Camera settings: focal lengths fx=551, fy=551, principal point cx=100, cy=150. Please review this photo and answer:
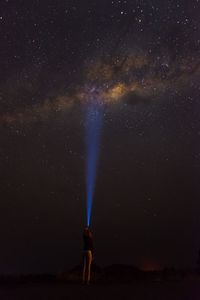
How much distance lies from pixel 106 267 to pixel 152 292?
12.3 m

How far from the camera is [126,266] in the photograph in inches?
1057

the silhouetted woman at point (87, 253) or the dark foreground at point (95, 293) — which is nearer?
the dark foreground at point (95, 293)

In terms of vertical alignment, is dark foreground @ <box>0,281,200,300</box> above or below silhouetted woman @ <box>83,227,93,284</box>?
below

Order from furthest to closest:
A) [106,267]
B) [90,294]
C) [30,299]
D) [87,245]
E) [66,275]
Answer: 1. [106,267]
2. [66,275]
3. [87,245]
4. [90,294]
5. [30,299]

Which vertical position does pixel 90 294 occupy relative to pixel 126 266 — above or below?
below

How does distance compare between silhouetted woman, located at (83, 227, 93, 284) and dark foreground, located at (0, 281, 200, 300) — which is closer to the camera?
dark foreground, located at (0, 281, 200, 300)

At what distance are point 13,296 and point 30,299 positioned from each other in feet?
2.51

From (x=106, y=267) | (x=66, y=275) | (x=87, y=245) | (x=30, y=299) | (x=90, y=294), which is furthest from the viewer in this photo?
(x=106, y=267)

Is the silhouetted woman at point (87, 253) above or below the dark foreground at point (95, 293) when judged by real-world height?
above

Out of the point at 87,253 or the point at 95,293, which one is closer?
the point at 95,293

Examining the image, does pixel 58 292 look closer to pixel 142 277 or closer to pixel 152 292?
pixel 152 292

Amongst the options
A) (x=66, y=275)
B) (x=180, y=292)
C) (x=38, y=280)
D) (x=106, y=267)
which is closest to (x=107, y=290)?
(x=180, y=292)

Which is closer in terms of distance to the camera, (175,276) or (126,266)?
(175,276)

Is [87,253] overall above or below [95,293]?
above
